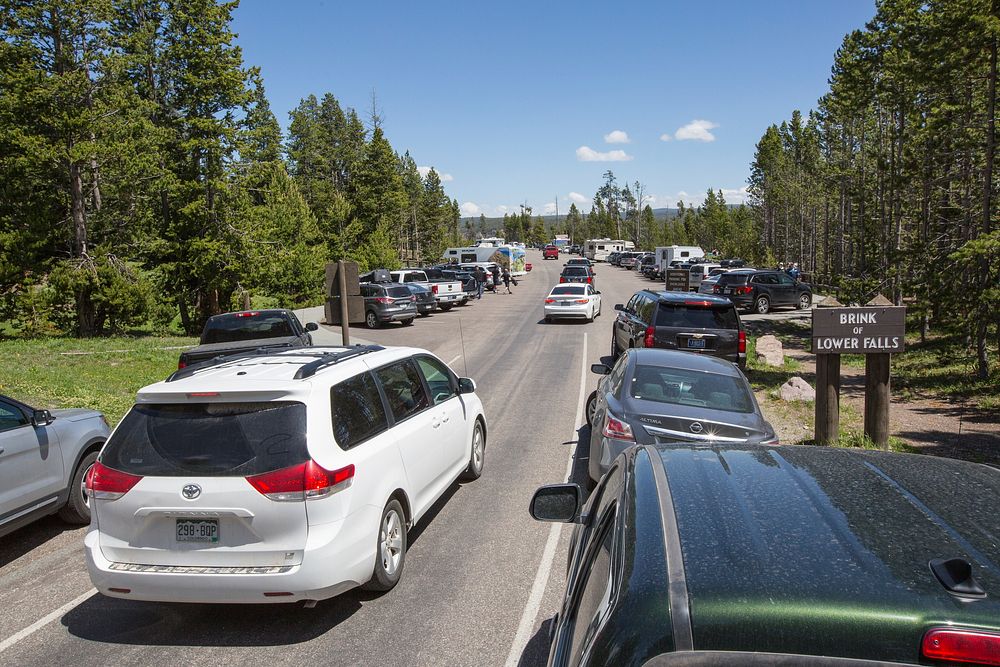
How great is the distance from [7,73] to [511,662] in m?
29.2

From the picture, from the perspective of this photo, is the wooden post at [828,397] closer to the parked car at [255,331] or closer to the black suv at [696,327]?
the black suv at [696,327]

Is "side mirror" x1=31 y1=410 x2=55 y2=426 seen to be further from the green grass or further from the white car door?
the green grass

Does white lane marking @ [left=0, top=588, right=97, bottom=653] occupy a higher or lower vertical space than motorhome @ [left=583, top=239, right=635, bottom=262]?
lower

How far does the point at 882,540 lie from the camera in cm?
198

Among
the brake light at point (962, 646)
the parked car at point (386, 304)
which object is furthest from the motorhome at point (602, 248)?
the brake light at point (962, 646)

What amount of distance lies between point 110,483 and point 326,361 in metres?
1.79

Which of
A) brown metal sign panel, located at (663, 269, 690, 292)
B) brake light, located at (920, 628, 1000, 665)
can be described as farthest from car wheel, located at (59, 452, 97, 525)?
brown metal sign panel, located at (663, 269, 690, 292)

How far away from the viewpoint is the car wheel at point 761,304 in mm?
34719

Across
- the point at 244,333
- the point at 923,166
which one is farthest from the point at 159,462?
the point at 923,166

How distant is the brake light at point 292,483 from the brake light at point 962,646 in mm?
4033

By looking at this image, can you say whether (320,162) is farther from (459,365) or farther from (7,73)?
(459,365)

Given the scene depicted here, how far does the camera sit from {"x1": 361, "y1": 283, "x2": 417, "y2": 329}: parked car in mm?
29609

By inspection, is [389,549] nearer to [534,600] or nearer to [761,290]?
[534,600]

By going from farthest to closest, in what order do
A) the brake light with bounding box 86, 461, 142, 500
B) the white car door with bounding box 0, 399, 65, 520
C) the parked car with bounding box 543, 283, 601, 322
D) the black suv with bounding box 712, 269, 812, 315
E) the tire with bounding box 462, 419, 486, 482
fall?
the black suv with bounding box 712, 269, 812, 315
the parked car with bounding box 543, 283, 601, 322
the tire with bounding box 462, 419, 486, 482
the white car door with bounding box 0, 399, 65, 520
the brake light with bounding box 86, 461, 142, 500
